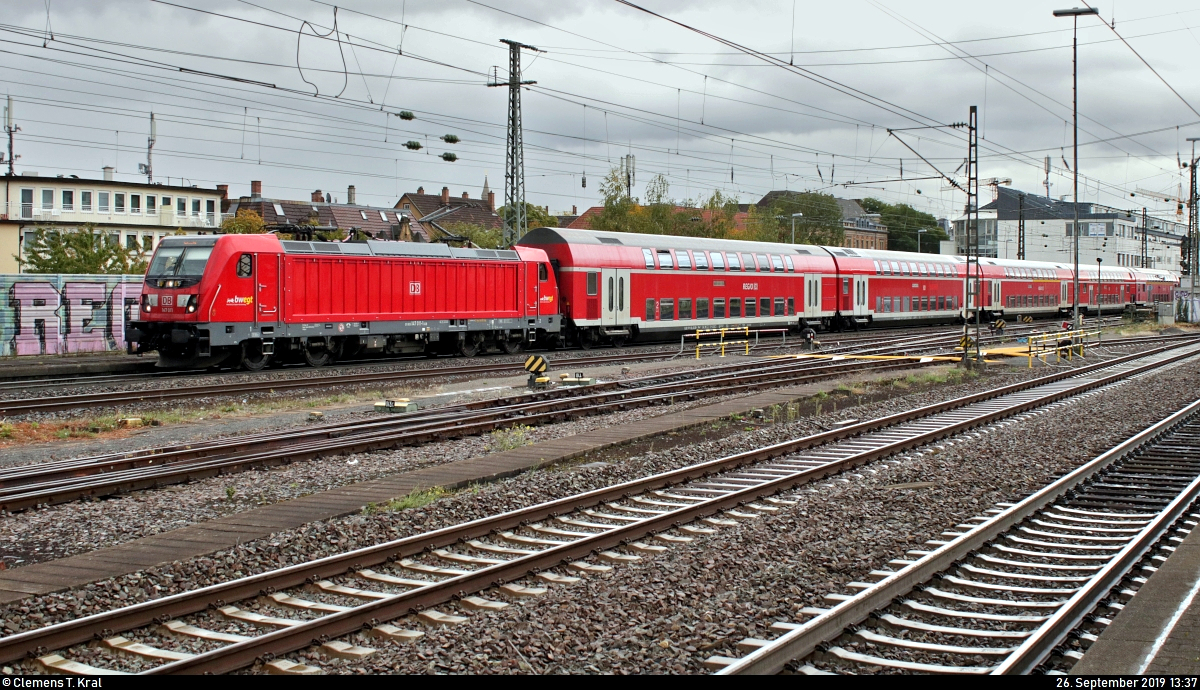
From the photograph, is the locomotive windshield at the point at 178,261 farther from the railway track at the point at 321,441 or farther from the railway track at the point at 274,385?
the railway track at the point at 321,441

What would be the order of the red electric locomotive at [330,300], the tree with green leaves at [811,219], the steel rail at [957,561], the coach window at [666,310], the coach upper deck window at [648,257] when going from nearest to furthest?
1. the steel rail at [957,561]
2. the red electric locomotive at [330,300]
3. the coach upper deck window at [648,257]
4. the coach window at [666,310]
5. the tree with green leaves at [811,219]

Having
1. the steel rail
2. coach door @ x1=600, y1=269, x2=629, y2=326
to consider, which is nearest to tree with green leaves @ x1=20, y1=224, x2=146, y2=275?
coach door @ x1=600, y1=269, x2=629, y2=326

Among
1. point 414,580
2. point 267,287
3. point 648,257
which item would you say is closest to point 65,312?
point 267,287

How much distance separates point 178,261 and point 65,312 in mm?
8634

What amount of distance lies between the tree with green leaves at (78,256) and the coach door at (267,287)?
57.1 ft

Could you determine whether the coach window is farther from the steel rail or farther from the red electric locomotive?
the steel rail

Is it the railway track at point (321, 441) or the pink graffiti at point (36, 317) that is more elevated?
the pink graffiti at point (36, 317)

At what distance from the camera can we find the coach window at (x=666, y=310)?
3753cm

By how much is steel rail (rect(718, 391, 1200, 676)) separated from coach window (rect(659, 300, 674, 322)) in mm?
25666

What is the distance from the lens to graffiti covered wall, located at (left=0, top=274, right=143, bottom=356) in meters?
29.6

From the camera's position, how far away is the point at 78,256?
41.5 meters

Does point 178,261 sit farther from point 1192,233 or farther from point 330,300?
point 1192,233

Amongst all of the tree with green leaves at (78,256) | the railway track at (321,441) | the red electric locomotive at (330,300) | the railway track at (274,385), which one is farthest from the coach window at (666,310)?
the tree with green leaves at (78,256)

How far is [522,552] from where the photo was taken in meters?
9.00
